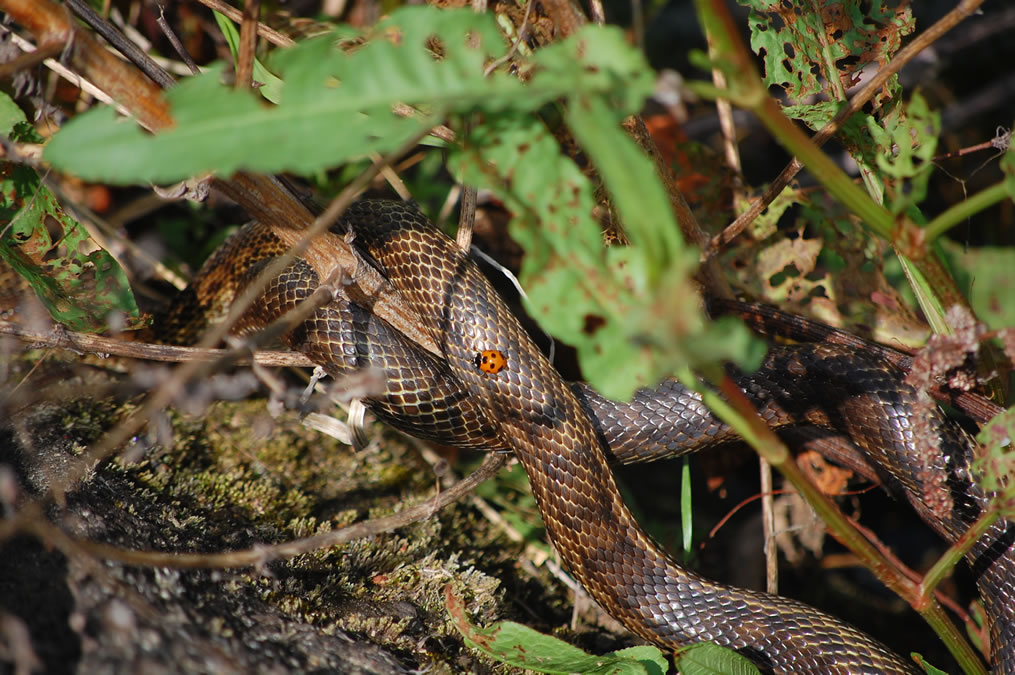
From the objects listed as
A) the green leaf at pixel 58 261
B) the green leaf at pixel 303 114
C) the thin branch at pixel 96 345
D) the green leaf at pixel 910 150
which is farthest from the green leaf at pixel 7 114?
the green leaf at pixel 910 150

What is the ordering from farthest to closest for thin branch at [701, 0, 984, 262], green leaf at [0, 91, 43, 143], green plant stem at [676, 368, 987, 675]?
green leaf at [0, 91, 43, 143]
thin branch at [701, 0, 984, 262]
green plant stem at [676, 368, 987, 675]

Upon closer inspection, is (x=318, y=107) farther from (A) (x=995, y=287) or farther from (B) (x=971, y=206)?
(A) (x=995, y=287)

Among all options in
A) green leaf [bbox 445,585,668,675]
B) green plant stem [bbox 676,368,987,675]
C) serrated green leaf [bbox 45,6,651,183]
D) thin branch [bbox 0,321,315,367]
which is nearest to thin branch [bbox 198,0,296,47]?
thin branch [bbox 0,321,315,367]

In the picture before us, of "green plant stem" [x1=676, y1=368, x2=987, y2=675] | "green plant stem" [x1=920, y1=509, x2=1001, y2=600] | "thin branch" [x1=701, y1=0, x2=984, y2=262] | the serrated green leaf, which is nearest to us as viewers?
the serrated green leaf

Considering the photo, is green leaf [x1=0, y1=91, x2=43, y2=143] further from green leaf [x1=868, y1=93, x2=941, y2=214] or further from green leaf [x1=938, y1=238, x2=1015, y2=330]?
green leaf [x1=938, y1=238, x2=1015, y2=330]

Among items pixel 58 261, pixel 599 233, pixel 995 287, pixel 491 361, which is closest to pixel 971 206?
pixel 995 287

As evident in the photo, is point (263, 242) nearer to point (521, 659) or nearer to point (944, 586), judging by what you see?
point (521, 659)
